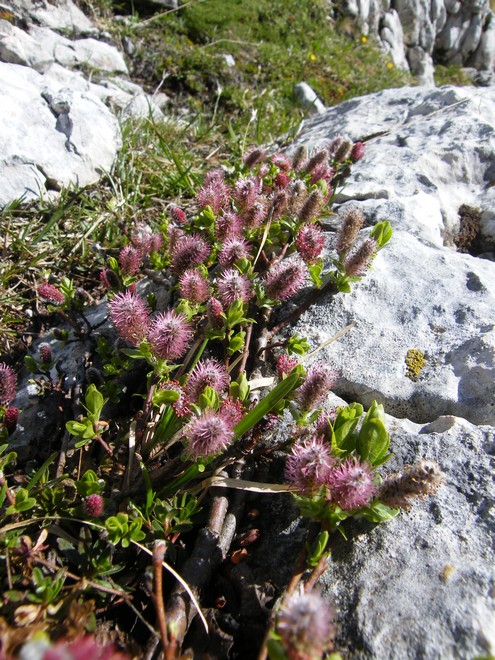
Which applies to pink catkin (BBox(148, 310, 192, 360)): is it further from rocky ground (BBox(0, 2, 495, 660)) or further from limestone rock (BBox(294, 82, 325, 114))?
limestone rock (BBox(294, 82, 325, 114))

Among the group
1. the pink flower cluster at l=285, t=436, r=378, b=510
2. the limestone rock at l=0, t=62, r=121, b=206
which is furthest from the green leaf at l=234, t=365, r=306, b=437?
the limestone rock at l=0, t=62, r=121, b=206

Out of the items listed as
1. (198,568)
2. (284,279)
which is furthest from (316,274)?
(198,568)

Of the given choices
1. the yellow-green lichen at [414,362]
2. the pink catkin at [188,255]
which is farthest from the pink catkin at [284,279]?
the yellow-green lichen at [414,362]

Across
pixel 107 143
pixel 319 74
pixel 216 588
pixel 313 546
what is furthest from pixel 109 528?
pixel 319 74

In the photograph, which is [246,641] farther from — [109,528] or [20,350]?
[20,350]

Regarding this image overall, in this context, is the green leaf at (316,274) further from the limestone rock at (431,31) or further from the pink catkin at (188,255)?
the limestone rock at (431,31)

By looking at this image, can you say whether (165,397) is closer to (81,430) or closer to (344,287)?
(81,430)
